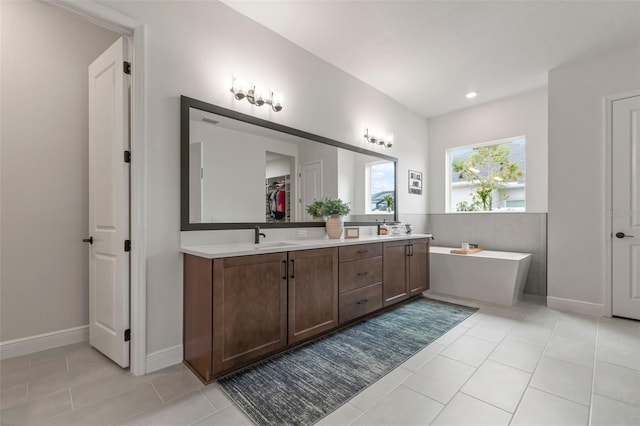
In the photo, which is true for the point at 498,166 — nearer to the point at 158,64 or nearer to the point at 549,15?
the point at 549,15

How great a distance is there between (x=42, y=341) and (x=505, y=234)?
5392mm

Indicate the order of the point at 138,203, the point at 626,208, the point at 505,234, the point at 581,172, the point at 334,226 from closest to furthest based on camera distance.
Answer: the point at 138,203 < the point at 626,208 < the point at 334,226 < the point at 581,172 < the point at 505,234

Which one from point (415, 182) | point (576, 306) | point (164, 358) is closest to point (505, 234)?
point (576, 306)

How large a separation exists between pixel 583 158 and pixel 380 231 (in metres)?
2.44

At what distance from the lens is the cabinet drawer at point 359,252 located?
2.82 metres

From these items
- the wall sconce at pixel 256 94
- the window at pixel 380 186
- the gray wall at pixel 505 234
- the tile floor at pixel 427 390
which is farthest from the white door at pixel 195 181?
the gray wall at pixel 505 234

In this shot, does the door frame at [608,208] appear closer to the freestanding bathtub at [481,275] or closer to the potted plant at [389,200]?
the freestanding bathtub at [481,275]

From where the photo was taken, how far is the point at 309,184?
322 cm

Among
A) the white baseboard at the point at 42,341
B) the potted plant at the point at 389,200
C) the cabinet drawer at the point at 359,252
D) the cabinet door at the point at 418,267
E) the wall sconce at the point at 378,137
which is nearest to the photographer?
the white baseboard at the point at 42,341

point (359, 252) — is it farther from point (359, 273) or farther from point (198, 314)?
point (198, 314)

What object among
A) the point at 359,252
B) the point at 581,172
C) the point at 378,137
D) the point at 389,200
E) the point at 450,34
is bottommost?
the point at 359,252

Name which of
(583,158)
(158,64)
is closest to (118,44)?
(158,64)

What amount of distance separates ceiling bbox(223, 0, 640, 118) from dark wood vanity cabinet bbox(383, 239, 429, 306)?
211 centimetres

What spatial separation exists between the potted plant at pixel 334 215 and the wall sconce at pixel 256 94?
1.13 m
